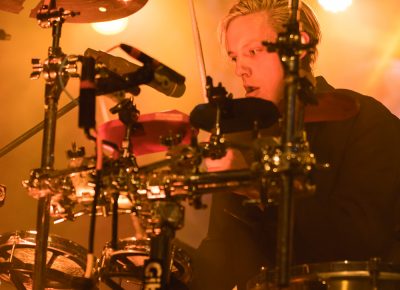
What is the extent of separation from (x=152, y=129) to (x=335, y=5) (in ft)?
5.93

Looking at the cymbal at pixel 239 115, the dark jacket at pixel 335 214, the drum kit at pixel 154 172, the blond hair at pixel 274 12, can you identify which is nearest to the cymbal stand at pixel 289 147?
the drum kit at pixel 154 172

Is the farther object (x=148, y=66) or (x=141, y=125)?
(x=141, y=125)

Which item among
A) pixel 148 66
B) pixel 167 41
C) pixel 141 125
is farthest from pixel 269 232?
pixel 167 41

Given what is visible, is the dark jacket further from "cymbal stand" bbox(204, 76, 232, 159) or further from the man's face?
"cymbal stand" bbox(204, 76, 232, 159)

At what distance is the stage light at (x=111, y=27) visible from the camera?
3.41 metres

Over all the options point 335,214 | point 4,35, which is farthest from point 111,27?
point 335,214

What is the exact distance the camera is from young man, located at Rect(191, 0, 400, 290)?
2.08 meters

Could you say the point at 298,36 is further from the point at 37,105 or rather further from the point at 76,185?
the point at 37,105

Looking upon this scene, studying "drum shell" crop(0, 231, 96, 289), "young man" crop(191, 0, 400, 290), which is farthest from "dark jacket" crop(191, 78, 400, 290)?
"drum shell" crop(0, 231, 96, 289)

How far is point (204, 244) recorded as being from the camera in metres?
2.77

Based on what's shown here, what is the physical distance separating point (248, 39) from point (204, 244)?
0.89 metres

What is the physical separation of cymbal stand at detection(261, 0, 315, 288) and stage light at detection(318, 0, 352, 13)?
1.80 meters

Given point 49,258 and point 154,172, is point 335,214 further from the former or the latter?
point 49,258

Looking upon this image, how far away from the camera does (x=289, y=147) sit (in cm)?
141
